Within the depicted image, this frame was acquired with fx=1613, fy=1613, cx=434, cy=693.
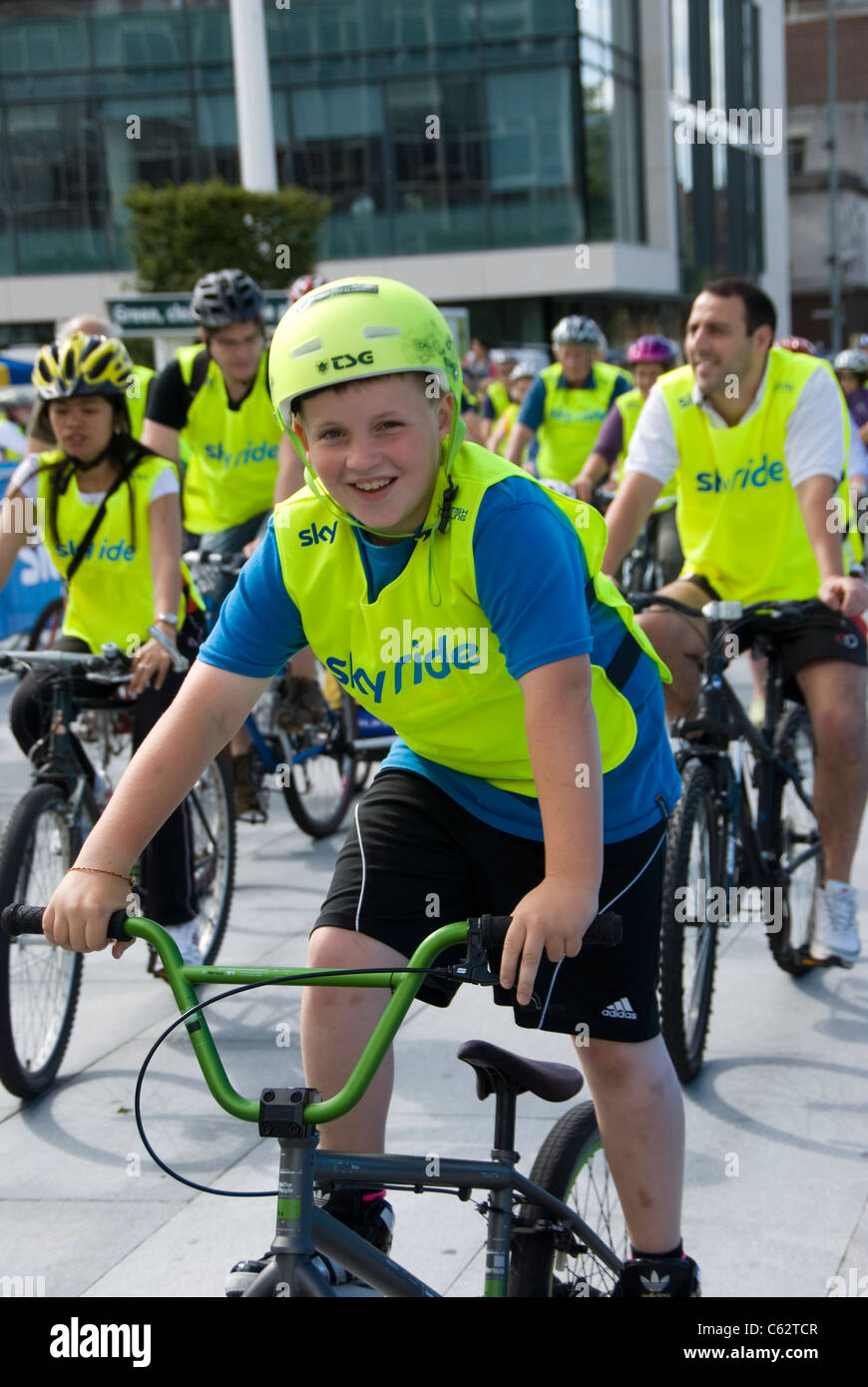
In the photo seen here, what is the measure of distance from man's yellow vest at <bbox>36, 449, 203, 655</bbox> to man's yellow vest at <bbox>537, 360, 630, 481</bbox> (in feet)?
19.5

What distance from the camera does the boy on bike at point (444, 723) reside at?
2.26 meters

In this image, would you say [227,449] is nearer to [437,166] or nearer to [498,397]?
[498,397]

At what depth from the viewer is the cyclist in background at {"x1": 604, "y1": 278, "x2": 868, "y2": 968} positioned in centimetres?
466

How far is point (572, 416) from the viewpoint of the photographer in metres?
10.6

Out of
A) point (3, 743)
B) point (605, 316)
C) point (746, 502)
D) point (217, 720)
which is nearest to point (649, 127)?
point (605, 316)

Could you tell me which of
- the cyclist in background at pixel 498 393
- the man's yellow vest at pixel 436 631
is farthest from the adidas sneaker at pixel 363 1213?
the cyclist in background at pixel 498 393

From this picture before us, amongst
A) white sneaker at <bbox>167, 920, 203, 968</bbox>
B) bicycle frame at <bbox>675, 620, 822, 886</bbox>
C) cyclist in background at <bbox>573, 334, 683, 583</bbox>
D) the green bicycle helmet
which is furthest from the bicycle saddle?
cyclist in background at <bbox>573, 334, 683, 583</bbox>

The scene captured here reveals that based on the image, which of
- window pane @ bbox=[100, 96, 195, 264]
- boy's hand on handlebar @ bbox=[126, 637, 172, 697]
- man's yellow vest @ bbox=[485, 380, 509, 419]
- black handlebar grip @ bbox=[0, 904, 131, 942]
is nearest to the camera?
black handlebar grip @ bbox=[0, 904, 131, 942]

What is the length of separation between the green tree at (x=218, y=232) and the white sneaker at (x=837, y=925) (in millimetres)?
21027

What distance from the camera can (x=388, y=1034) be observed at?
195 cm

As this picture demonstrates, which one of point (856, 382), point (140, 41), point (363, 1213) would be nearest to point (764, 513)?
point (363, 1213)

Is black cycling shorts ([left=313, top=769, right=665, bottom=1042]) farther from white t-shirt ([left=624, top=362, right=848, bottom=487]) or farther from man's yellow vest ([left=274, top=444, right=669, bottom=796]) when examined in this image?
white t-shirt ([left=624, top=362, right=848, bottom=487])

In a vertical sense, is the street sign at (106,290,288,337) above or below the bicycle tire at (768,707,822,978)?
above
